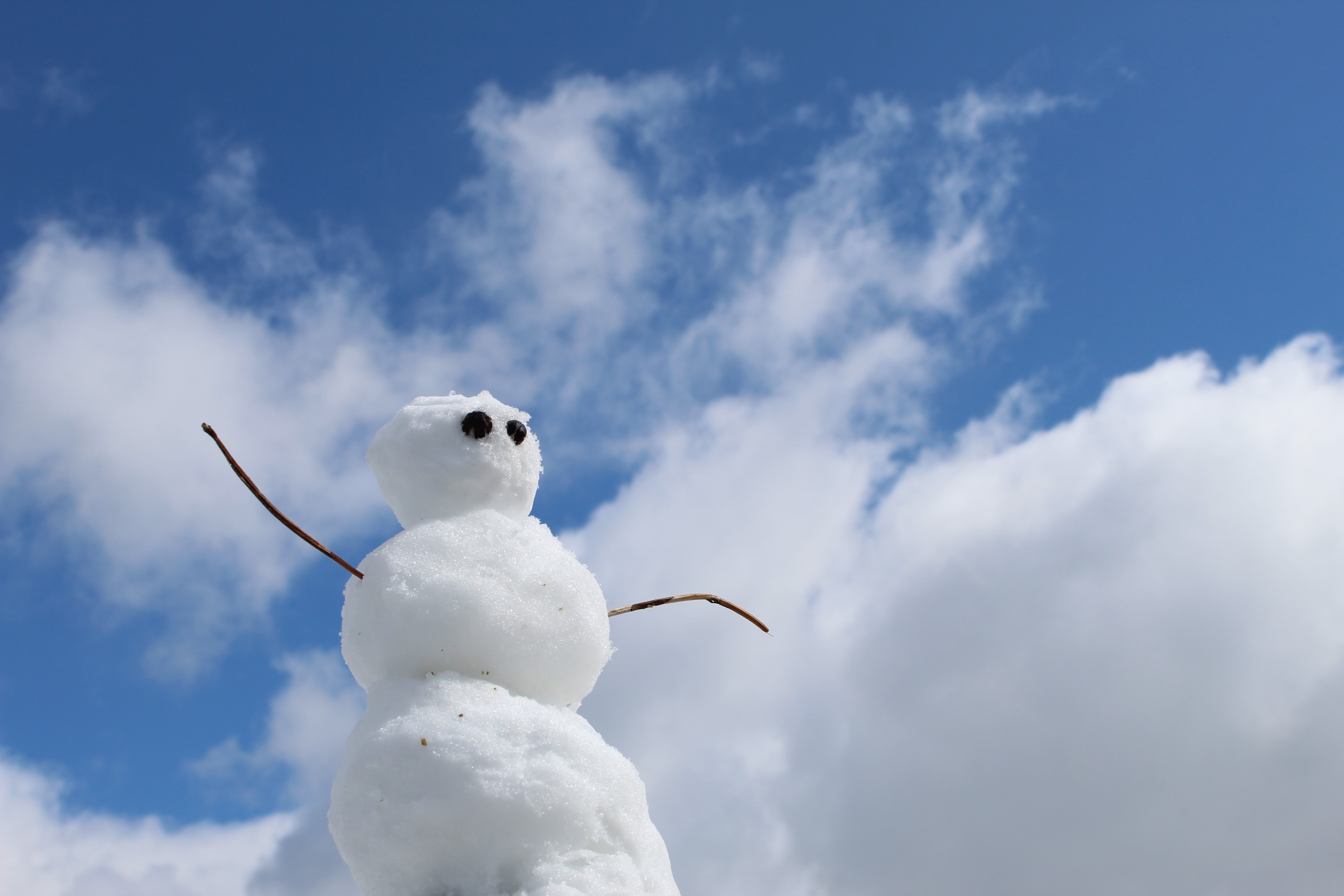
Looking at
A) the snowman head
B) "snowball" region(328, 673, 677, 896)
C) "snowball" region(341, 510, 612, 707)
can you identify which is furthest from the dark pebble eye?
"snowball" region(328, 673, 677, 896)

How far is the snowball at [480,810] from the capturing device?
368 cm

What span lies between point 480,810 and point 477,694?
55 centimetres

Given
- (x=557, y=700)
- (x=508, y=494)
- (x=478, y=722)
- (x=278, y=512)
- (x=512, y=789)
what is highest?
(x=508, y=494)

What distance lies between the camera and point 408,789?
371 cm

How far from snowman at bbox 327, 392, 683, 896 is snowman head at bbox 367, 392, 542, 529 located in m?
0.01

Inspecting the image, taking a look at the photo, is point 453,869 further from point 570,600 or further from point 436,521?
point 436,521

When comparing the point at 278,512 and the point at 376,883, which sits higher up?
the point at 278,512

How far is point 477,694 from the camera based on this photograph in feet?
13.3

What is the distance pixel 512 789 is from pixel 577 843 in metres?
0.38

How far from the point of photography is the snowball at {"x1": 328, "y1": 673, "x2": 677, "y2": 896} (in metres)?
3.68

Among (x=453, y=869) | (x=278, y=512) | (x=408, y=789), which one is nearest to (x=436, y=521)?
(x=278, y=512)

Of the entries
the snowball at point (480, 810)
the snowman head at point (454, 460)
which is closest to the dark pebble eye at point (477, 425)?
the snowman head at point (454, 460)

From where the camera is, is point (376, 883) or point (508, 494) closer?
point (376, 883)

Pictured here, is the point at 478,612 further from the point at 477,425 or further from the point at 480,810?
the point at 477,425
